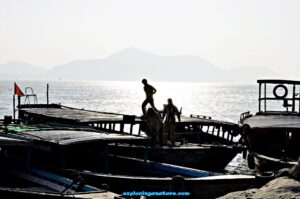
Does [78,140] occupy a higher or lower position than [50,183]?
higher

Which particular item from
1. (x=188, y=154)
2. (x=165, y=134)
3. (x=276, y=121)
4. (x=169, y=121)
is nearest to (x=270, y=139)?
(x=276, y=121)

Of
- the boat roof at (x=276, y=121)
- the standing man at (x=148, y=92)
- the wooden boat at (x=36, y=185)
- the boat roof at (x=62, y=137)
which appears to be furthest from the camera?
the boat roof at (x=276, y=121)

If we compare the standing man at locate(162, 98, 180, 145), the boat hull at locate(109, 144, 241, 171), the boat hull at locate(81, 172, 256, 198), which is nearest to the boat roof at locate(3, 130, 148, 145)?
the boat hull at locate(81, 172, 256, 198)

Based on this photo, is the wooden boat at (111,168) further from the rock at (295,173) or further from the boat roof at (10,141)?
the rock at (295,173)

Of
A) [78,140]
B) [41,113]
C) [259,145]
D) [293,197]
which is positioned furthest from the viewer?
[41,113]

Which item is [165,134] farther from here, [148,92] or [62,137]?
[62,137]

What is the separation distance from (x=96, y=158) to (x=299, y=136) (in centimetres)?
942

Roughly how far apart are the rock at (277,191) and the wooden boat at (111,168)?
169 centimetres

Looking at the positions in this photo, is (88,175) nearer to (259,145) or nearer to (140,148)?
(140,148)

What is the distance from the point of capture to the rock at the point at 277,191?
481 inches

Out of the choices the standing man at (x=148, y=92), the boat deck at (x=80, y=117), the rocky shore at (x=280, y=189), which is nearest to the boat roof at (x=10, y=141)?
the rocky shore at (x=280, y=189)

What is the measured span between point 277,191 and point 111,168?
838cm

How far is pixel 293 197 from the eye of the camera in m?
11.9

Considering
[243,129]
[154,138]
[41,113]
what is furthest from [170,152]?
[41,113]
